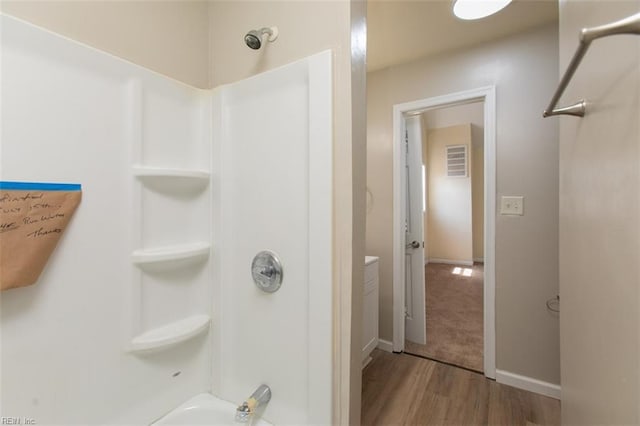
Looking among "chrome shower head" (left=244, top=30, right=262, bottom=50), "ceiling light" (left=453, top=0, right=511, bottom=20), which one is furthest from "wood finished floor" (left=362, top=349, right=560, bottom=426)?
"ceiling light" (left=453, top=0, right=511, bottom=20)

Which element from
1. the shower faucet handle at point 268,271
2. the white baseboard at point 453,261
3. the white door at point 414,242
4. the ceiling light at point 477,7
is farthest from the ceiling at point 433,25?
the white baseboard at point 453,261

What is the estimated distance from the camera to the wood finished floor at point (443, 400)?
4.95 ft

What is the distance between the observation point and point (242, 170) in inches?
43.8

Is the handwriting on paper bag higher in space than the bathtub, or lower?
higher

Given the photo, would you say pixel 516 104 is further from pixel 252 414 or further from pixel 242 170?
pixel 252 414

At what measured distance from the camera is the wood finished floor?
1.51 meters

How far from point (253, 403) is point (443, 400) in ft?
4.29

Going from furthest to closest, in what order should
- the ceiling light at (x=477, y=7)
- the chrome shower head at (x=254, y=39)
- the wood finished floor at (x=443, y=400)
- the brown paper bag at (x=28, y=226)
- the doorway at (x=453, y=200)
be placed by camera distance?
the doorway at (x=453, y=200)
the wood finished floor at (x=443, y=400)
the ceiling light at (x=477, y=7)
the chrome shower head at (x=254, y=39)
the brown paper bag at (x=28, y=226)

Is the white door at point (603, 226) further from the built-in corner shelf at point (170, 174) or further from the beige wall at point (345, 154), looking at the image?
the built-in corner shelf at point (170, 174)

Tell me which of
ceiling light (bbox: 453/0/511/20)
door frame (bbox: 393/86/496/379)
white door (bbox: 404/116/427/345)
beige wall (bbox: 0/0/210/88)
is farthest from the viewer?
white door (bbox: 404/116/427/345)

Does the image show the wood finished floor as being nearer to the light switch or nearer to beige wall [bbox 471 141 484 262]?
the light switch

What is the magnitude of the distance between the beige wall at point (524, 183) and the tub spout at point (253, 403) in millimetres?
1640

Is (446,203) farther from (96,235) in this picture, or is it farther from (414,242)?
(96,235)

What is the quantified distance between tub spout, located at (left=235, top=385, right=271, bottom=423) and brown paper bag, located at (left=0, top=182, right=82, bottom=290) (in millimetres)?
786
